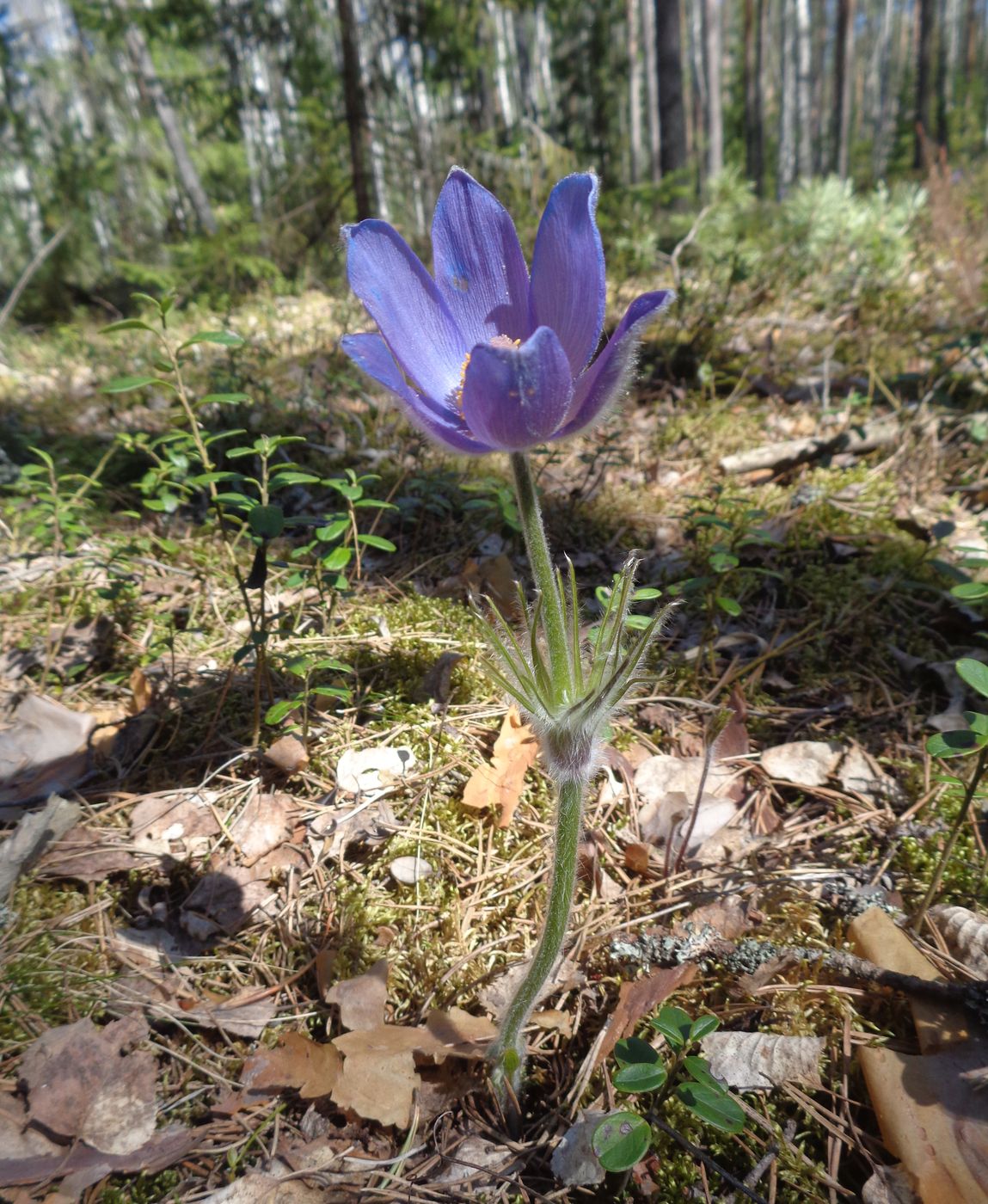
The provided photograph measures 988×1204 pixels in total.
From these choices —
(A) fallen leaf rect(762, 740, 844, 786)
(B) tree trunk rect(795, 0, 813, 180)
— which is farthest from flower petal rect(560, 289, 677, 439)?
(B) tree trunk rect(795, 0, 813, 180)

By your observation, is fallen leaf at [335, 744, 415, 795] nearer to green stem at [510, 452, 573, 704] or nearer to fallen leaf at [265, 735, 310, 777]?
fallen leaf at [265, 735, 310, 777]

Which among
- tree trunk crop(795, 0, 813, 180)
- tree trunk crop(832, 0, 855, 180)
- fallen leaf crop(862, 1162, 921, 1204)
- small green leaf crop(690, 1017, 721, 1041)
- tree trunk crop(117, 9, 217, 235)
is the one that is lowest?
fallen leaf crop(862, 1162, 921, 1204)

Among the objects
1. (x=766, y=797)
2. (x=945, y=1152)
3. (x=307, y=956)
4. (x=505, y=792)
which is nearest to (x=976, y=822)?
(x=766, y=797)

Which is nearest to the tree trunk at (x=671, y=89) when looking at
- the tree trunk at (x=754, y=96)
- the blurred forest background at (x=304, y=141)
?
the blurred forest background at (x=304, y=141)

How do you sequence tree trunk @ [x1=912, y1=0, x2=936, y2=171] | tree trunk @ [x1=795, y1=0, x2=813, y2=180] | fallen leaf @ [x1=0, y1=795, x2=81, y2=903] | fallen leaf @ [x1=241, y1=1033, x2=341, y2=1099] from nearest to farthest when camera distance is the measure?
1. fallen leaf @ [x1=241, y1=1033, x2=341, y2=1099]
2. fallen leaf @ [x1=0, y1=795, x2=81, y2=903]
3. tree trunk @ [x1=912, y1=0, x2=936, y2=171]
4. tree trunk @ [x1=795, y1=0, x2=813, y2=180]

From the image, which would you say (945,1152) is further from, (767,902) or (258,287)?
(258,287)
